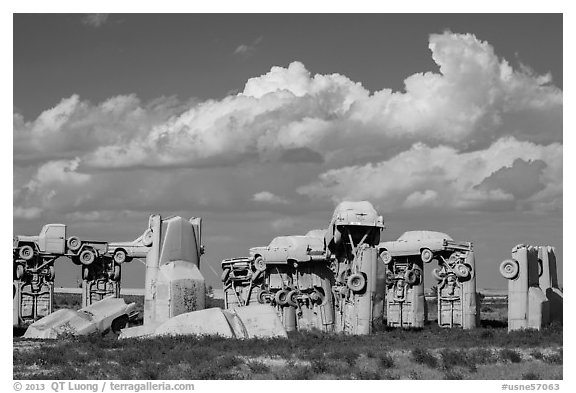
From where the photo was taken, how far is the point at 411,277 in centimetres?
4850

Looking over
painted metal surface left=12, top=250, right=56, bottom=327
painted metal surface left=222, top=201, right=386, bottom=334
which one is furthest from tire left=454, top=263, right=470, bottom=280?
painted metal surface left=12, top=250, right=56, bottom=327

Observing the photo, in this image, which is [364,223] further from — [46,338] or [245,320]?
[46,338]

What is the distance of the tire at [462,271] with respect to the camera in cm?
4494

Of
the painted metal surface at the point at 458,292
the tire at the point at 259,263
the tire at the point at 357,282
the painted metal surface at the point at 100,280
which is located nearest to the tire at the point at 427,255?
the painted metal surface at the point at 458,292

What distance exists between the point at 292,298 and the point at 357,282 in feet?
32.6

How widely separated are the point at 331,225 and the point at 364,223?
2.23 m

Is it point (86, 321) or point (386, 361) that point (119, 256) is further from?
point (386, 361)

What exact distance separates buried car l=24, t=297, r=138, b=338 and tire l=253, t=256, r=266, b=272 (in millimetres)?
8291

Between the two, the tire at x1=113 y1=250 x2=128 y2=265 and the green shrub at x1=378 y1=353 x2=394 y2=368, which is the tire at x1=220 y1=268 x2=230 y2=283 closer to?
the tire at x1=113 y1=250 x2=128 y2=265

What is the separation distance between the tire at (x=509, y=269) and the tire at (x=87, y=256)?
73.4ft

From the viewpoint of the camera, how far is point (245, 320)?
35.6 m

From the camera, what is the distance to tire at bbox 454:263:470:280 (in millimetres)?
44938

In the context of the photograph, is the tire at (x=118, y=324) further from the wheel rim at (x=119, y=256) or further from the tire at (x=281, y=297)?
the wheel rim at (x=119, y=256)

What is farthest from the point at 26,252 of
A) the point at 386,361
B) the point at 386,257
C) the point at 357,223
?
the point at 386,361
